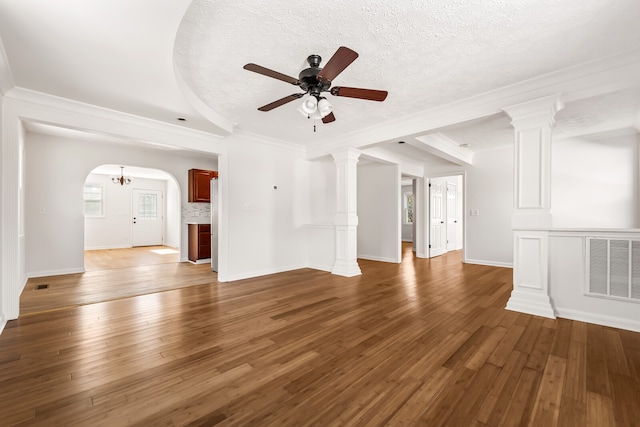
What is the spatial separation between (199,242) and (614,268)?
7.05 metres

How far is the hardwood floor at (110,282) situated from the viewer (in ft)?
12.1

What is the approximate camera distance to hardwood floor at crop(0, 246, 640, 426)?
1.57 metres

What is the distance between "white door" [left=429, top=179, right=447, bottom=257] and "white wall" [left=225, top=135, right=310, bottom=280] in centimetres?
346

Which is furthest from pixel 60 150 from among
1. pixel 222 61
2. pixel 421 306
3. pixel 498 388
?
pixel 498 388

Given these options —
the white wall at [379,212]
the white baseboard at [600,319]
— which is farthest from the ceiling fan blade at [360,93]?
the white wall at [379,212]

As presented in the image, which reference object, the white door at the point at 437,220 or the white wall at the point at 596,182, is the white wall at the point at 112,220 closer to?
the white door at the point at 437,220

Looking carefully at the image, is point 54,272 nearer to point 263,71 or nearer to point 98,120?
point 98,120

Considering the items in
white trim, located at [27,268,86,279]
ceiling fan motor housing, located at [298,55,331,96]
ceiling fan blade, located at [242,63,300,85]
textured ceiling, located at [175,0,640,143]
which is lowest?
white trim, located at [27,268,86,279]

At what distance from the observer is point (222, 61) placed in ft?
8.60

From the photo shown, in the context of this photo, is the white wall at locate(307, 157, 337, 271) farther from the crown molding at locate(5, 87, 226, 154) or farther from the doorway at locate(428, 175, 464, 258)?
the doorway at locate(428, 175, 464, 258)

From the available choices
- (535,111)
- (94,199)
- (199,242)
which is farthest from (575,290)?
(94,199)

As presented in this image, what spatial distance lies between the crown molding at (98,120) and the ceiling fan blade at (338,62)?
9.09 feet

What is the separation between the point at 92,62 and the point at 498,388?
3.97m

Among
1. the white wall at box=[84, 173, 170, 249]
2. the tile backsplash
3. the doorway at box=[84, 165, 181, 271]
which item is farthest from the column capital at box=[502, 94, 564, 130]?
the white wall at box=[84, 173, 170, 249]
